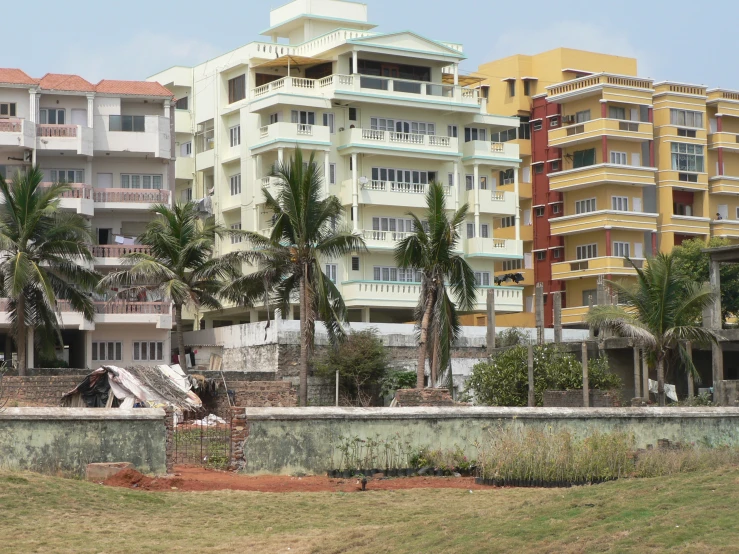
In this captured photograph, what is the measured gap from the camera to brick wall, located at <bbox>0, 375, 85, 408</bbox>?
141ft

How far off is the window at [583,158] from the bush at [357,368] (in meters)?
26.8

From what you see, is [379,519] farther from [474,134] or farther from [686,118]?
[686,118]

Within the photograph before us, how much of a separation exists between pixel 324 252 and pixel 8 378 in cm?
1151

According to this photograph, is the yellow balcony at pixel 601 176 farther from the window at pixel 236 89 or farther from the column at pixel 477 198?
the window at pixel 236 89

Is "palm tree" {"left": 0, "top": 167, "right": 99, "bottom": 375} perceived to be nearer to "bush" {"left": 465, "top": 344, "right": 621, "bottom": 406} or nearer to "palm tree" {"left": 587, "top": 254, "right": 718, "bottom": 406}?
"bush" {"left": 465, "top": 344, "right": 621, "bottom": 406}

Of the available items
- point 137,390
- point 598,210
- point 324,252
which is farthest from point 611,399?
point 598,210

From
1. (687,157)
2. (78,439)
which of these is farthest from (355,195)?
(78,439)

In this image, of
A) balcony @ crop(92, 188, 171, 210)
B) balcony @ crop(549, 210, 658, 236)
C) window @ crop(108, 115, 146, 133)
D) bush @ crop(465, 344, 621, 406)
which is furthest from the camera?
balcony @ crop(549, 210, 658, 236)

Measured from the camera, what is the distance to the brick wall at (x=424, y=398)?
32438mm

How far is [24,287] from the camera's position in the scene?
46750mm

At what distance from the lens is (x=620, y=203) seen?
73500 mm

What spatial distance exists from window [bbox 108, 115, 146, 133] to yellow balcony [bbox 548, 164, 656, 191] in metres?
25.7

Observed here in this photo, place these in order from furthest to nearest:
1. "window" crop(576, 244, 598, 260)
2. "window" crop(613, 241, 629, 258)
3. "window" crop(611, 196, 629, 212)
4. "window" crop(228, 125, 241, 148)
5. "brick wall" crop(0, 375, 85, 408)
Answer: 1. "window" crop(576, 244, 598, 260)
2. "window" crop(611, 196, 629, 212)
3. "window" crop(613, 241, 629, 258)
4. "window" crop(228, 125, 241, 148)
5. "brick wall" crop(0, 375, 85, 408)

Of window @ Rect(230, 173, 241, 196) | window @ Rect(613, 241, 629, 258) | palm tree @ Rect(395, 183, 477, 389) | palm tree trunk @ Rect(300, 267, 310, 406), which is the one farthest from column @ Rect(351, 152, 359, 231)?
palm tree @ Rect(395, 183, 477, 389)
